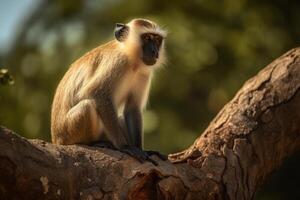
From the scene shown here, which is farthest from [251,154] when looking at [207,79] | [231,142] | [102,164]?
[207,79]

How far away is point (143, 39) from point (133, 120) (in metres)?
1.20

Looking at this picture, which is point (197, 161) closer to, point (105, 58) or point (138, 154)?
point (138, 154)

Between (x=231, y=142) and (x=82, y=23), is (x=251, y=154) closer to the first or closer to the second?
(x=231, y=142)

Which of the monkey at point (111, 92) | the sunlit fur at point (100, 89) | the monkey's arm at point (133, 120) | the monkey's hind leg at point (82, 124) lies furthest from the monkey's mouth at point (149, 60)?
the monkey's hind leg at point (82, 124)

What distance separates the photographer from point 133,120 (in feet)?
38.0

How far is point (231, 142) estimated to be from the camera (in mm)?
10055

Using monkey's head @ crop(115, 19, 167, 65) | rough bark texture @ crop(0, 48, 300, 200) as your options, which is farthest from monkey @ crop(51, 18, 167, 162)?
rough bark texture @ crop(0, 48, 300, 200)

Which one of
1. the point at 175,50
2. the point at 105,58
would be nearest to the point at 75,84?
the point at 105,58

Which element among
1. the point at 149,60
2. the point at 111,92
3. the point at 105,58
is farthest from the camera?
the point at 149,60

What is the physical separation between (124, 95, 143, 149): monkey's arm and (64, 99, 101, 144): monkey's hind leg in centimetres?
94

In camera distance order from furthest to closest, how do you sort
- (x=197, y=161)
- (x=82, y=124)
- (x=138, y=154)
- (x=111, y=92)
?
(x=111, y=92)
(x=82, y=124)
(x=197, y=161)
(x=138, y=154)

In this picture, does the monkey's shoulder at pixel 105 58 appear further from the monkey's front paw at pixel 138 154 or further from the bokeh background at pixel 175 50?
the bokeh background at pixel 175 50

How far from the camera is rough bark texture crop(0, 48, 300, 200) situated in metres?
8.01

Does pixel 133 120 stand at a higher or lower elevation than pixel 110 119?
lower
